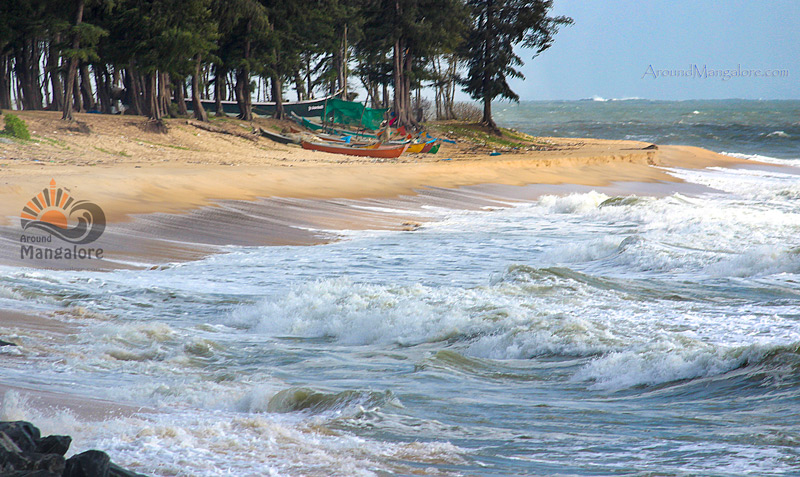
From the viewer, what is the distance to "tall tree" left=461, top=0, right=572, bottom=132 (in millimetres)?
44875

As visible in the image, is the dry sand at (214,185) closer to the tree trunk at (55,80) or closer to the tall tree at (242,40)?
the tree trunk at (55,80)

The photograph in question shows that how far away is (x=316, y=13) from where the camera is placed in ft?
132

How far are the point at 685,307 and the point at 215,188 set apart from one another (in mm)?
12421

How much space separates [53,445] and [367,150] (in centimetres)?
2841

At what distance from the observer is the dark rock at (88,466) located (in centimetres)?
314

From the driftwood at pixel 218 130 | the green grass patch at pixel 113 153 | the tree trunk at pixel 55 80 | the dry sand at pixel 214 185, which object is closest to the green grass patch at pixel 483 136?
the dry sand at pixel 214 185

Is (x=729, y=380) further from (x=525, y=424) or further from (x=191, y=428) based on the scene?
(x=191, y=428)

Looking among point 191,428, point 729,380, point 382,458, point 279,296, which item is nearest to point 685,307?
point 729,380

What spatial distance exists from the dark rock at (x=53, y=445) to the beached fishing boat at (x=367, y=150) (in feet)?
91.9

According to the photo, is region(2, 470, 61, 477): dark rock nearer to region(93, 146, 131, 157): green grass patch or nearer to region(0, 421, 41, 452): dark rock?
region(0, 421, 41, 452): dark rock

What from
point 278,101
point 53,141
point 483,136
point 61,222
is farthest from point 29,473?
point 483,136

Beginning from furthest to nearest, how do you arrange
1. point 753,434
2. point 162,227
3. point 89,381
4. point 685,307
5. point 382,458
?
1. point 162,227
2. point 685,307
3. point 89,381
4. point 753,434
5. point 382,458

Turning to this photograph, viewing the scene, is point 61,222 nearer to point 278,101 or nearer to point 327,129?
point 327,129

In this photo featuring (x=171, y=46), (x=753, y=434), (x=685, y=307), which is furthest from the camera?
(x=171, y=46)
